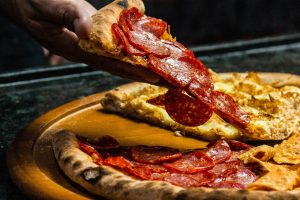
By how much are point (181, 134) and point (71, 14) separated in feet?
3.12

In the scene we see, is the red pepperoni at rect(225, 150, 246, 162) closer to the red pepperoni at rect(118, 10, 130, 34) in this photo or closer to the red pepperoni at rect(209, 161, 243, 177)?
the red pepperoni at rect(209, 161, 243, 177)

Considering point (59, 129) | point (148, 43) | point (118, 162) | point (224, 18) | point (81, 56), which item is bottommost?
point (59, 129)

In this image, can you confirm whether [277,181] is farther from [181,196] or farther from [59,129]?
[59,129]

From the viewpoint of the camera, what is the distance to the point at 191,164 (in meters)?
2.84

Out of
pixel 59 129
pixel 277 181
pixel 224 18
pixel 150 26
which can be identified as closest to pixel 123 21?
pixel 150 26

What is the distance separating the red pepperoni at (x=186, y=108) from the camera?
9.96 ft

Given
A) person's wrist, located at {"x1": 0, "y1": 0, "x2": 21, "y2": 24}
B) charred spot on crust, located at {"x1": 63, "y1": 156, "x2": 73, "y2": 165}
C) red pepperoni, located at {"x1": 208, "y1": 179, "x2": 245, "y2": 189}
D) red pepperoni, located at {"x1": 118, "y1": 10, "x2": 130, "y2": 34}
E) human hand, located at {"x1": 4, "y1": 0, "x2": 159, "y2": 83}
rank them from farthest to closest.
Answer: person's wrist, located at {"x1": 0, "y1": 0, "x2": 21, "y2": 24} → red pepperoni, located at {"x1": 118, "y1": 10, "x2": 130, "y2": 34} → human hand, located at {"x1": 4, "y1": 0, "x2": 159, "y2": 83} → charred spot on crust, located at {"x1": 63, "y1": 156, "x2": 73, "y2": 165} → red pepperoni, located at {"x1": 208, "y1": 179, "x2": 245, "y2": 189}

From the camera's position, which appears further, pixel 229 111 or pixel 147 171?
pixel 229 111

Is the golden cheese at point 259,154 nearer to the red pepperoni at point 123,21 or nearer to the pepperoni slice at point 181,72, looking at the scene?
the pepperoni slice at point 181,72

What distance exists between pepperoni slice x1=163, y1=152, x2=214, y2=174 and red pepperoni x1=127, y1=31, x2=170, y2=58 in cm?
51

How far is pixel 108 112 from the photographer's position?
12.6 feet

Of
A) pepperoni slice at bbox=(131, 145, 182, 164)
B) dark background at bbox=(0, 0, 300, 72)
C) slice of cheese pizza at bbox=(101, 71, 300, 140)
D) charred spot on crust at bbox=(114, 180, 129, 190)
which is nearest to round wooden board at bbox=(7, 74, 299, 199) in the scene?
slice of cheese pizza at bbox=(101, 71, 300, 140)

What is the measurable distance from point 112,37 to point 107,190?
0.78m

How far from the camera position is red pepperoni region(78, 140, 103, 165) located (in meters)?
2.87
